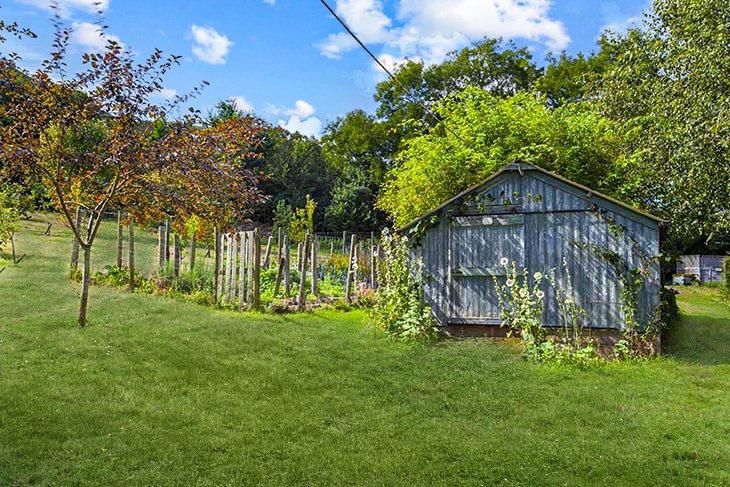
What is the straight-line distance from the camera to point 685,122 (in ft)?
48.4

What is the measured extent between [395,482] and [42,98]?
862cm

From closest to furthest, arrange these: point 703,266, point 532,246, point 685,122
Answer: point 532,246 < point 685,122 < point 703,266

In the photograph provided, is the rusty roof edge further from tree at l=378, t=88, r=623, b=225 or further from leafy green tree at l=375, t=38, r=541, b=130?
leafy green tree at l=375, t=38, r=541, b=130

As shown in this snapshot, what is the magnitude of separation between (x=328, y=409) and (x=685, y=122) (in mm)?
12514

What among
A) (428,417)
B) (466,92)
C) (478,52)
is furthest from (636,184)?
(478,52)

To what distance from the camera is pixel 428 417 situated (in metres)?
6.85

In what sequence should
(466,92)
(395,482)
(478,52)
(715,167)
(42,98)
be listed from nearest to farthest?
(395,482) → (42,98) → (715,167) → (466,92) → (478,52)

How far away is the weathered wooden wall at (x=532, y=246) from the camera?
35.1 ft

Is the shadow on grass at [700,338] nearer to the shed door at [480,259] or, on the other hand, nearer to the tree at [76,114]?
the shed door at [480,259]

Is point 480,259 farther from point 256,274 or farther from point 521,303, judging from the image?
point 256,274

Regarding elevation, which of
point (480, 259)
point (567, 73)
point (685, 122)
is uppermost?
point (567, 73)

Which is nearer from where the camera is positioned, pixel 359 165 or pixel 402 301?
pixel 402 301

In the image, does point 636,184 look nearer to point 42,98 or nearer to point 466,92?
point 466,92

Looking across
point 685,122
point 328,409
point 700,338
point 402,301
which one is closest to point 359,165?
point 685,122
